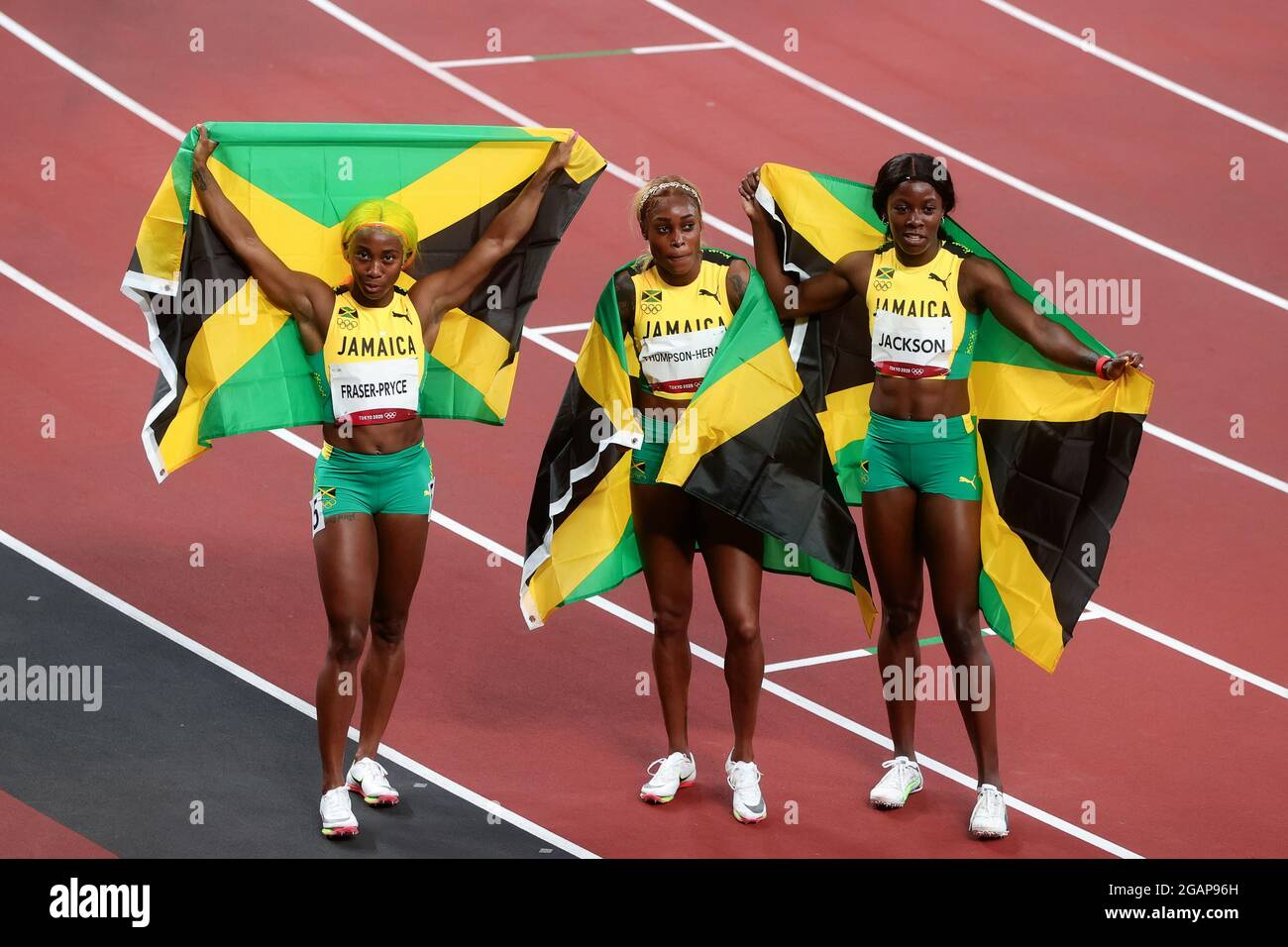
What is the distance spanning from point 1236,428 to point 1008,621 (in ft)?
13.5

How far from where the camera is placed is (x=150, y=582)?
9211 millimetres

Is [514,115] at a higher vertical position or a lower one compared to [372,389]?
higher

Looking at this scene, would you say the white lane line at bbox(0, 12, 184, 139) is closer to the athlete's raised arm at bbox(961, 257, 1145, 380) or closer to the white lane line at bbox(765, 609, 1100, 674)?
the white lane line at bbox(765, 609, 1100, 674)

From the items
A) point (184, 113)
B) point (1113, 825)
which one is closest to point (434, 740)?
point (1113, 825)

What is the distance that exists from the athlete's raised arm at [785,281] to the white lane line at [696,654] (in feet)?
6.35

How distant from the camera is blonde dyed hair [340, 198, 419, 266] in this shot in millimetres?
6980

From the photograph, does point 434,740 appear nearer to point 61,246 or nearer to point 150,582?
point 150,582

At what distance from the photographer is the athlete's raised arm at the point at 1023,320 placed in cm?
713

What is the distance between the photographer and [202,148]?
7164mm

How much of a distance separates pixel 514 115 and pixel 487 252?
6698 millimetres

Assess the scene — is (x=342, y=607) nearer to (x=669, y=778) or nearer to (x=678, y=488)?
(x=678, y=488)

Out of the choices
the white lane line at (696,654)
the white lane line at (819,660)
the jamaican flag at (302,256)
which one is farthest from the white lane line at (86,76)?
the white lane line at (819,660)

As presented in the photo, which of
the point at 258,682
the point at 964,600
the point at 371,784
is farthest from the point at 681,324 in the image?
the point at 258,682

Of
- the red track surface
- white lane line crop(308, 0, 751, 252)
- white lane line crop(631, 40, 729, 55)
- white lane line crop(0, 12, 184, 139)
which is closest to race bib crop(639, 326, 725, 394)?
the red track surface
